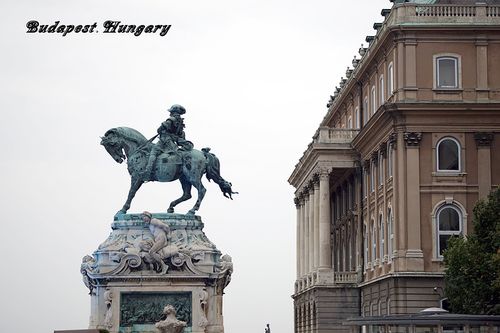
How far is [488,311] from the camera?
56.6 metres

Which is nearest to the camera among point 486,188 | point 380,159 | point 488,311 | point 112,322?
point 112,322

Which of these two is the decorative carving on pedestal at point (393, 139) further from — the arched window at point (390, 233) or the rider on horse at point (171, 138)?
the rider on horse at point (171, 138)

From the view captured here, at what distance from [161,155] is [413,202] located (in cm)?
3567

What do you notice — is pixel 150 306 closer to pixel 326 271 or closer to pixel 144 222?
pixel 144 222

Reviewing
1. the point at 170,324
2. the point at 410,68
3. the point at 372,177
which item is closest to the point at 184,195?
the point at 170,324

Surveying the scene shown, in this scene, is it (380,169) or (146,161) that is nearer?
(146,161)

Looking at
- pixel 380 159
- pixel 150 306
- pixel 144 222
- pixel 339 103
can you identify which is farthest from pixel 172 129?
pixel 339 103

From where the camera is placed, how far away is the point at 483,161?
71.6m

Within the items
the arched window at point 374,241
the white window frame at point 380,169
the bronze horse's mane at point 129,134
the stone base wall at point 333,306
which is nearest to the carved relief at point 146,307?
the bronze horse's mane at point 129,134

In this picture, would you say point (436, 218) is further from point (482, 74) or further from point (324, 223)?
point (324, 223)

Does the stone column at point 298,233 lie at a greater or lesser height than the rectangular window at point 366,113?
lesser

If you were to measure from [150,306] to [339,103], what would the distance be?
217ft

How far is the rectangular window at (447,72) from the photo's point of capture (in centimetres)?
7288

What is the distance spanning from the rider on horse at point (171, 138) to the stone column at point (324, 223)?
49805 mm
